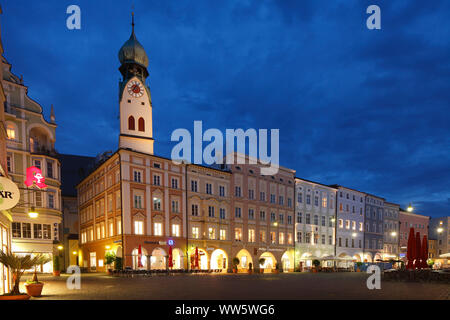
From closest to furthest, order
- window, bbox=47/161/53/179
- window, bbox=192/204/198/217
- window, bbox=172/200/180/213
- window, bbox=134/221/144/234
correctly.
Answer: window, bbox=134/221/144/234 → window, bbox=47/161/53/179 → window, bbox=172/200/180/213 → window, bbox=192/204/198/217

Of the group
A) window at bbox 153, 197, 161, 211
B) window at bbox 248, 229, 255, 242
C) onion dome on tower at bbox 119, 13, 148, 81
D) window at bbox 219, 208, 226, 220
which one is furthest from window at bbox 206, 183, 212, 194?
onion dome on tower at bbox 119, 13, 148, 81

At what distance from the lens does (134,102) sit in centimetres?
4281

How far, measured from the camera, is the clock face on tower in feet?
140

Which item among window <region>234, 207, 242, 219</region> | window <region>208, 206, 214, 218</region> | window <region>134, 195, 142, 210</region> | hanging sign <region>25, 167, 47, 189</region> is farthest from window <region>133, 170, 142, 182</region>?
hanging sign <region>25, 167, 47, 189</region>

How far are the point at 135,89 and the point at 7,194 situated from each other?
111 feet

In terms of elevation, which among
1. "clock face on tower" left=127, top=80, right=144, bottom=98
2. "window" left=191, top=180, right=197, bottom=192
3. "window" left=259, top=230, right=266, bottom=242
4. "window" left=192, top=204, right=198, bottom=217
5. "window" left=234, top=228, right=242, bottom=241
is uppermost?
"clock face on tower" left=127, top=80, right=144, bottom=98

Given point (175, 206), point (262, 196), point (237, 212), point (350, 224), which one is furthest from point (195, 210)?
point (350, 224)

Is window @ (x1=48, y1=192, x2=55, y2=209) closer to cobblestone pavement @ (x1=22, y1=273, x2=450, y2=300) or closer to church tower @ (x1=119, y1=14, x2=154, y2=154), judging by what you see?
church tower @ (x1=119, y1=14, x2=154, y2=154)

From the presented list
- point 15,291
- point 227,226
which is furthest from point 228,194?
point 15,291

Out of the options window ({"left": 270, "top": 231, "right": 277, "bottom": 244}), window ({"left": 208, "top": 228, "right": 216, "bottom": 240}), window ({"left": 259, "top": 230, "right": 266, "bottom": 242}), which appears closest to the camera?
window ({"left": 208, "top": 228, "right": 216, "bottom": 240})

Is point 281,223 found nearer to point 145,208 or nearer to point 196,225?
point 196,225

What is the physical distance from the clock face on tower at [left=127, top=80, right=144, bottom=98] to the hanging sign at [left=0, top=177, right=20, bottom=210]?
33.4 metres

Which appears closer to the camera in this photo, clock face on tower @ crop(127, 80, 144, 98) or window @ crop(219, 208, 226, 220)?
clock face on tower @ crop(127, 80, 144, 98)

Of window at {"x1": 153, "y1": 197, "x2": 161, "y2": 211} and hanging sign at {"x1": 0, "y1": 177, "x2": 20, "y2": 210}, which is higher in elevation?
hanging sign at {"x1": 0, "y1": 177, "x2": 20, "y2": 210}
